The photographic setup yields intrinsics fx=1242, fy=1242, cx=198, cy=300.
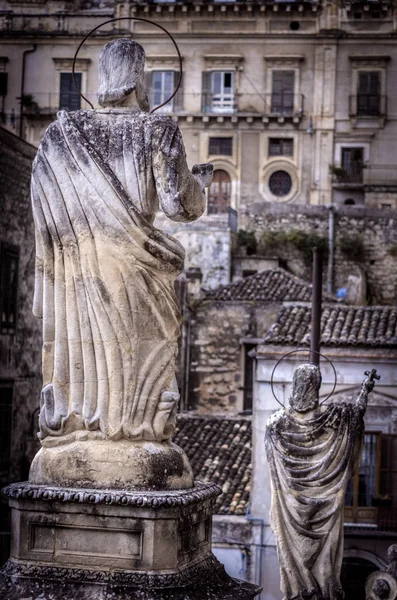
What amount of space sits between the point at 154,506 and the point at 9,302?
1866cm

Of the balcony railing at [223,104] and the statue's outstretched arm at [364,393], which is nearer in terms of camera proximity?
the statue's outstretched arm at [364,393]

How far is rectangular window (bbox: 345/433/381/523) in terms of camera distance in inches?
893

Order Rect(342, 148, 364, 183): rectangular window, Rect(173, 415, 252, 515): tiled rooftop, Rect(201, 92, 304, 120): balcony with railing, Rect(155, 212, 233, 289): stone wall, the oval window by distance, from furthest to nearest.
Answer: the oval window → Rect(201, 92, 304, 120): balcony with railing → Rect(342, 148, 364, 183): rectangular window → Rect(155, 212, 233, 289): stone wall → Rect(173, 415, 252, 515): tiled rooftop

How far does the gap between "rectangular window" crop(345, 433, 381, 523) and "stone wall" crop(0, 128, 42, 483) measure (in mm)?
6308

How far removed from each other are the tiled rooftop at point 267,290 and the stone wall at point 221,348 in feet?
0.81

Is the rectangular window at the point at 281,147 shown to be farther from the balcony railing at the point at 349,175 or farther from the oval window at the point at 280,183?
the balcony railing at the point at 349,175

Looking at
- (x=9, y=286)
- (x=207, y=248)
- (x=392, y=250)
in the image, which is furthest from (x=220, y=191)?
(x=9, y=286)

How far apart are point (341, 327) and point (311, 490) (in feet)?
49.7

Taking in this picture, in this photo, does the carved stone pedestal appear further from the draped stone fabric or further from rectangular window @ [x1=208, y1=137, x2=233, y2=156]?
rectangular window @ [x1=208, y1=137, x2=233, y2=156]

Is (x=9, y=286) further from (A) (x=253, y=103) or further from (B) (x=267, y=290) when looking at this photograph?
(A) (x=253, y=103)

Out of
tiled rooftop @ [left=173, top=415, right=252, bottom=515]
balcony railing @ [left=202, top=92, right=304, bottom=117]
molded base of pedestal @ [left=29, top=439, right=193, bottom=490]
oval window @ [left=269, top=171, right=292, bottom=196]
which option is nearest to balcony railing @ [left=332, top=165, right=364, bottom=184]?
oval window @ [left=269, top=171, right=292, bottom=196]

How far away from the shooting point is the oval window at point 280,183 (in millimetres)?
50219

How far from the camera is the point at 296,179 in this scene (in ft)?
164

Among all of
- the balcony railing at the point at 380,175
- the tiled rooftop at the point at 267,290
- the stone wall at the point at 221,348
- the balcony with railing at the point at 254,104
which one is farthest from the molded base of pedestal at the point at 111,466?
the balcony with railing at the point at 254,104
